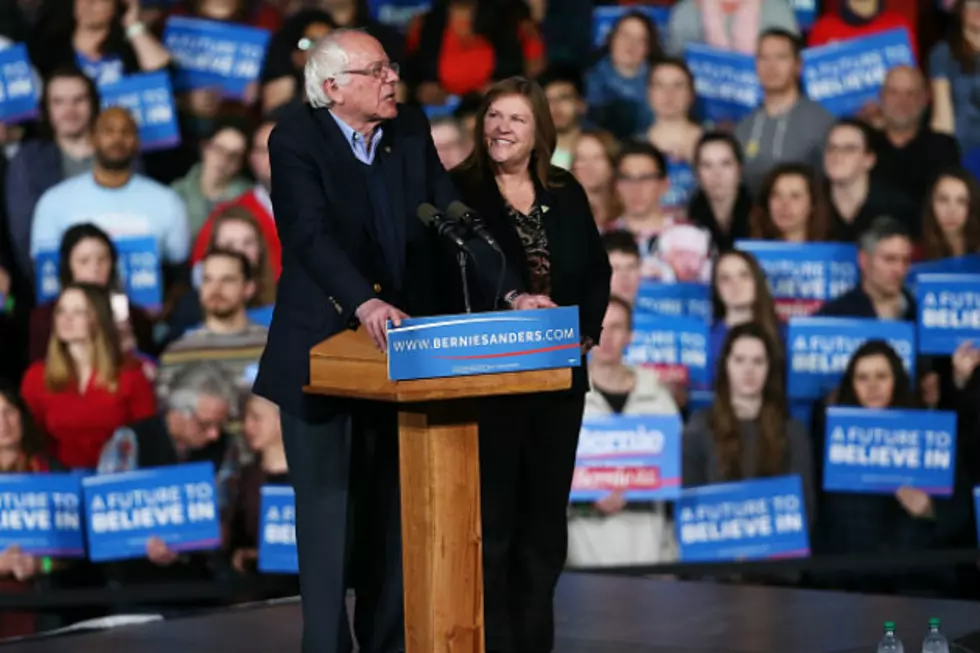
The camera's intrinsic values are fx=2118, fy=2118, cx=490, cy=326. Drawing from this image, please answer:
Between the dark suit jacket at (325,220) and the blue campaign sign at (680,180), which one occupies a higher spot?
the blue campaign sign at (680,180)

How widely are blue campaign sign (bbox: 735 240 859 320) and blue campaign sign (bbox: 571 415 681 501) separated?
1.01 metres

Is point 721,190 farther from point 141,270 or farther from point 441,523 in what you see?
point 441,523

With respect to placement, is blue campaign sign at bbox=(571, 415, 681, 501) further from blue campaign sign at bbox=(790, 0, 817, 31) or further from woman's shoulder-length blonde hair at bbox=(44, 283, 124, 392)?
blue campaign sign at bbox=(790, 0, 817, 31)

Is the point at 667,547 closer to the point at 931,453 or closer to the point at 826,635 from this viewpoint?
the point at 931,453

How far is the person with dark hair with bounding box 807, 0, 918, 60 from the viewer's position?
353 inches

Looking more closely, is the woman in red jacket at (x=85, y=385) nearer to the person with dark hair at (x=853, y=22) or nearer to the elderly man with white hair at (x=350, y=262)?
the elderly man with white hair at (x=350, y=262)

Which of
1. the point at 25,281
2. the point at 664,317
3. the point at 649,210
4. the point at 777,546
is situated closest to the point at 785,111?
the point at 649,210

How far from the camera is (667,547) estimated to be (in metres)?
7.20

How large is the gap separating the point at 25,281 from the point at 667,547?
2760mm

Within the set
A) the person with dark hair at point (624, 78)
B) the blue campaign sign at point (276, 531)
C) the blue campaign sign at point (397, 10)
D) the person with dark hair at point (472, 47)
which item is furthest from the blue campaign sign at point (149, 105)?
the blue campaign sign at point (276, 531)

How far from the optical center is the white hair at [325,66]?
15.0 feet

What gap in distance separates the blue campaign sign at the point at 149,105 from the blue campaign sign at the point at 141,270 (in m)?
0.77

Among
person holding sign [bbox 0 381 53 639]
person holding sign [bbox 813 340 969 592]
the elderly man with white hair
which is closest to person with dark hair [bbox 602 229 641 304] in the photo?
person holding sign [bbox 813 340 969 592]

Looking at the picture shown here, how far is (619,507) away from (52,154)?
9.16 feet
